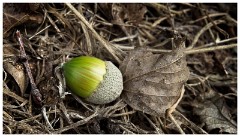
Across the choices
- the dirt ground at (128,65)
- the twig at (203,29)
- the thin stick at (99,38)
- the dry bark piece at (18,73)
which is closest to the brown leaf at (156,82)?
the dirt ground at (128,65)

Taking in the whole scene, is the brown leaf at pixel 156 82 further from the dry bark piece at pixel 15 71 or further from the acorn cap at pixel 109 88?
the dry bark piece at pixel 15 71

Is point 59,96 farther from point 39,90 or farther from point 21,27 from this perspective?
point 21,27

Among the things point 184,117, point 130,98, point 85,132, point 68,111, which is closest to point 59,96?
point 68,111

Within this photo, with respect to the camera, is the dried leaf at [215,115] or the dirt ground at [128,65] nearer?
the dirt ground at [128,65]

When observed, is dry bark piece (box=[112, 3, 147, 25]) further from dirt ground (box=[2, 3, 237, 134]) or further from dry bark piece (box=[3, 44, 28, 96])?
dry bark piece (box=[3, 44, 28, 96])

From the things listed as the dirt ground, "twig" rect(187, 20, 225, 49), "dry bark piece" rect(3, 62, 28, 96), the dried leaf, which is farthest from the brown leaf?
"dry bark piece" rect(3, 62, 28, 96)

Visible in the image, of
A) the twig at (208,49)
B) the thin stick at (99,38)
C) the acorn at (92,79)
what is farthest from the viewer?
the twig at (208,49)

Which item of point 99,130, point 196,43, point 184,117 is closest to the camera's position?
point 99,130
